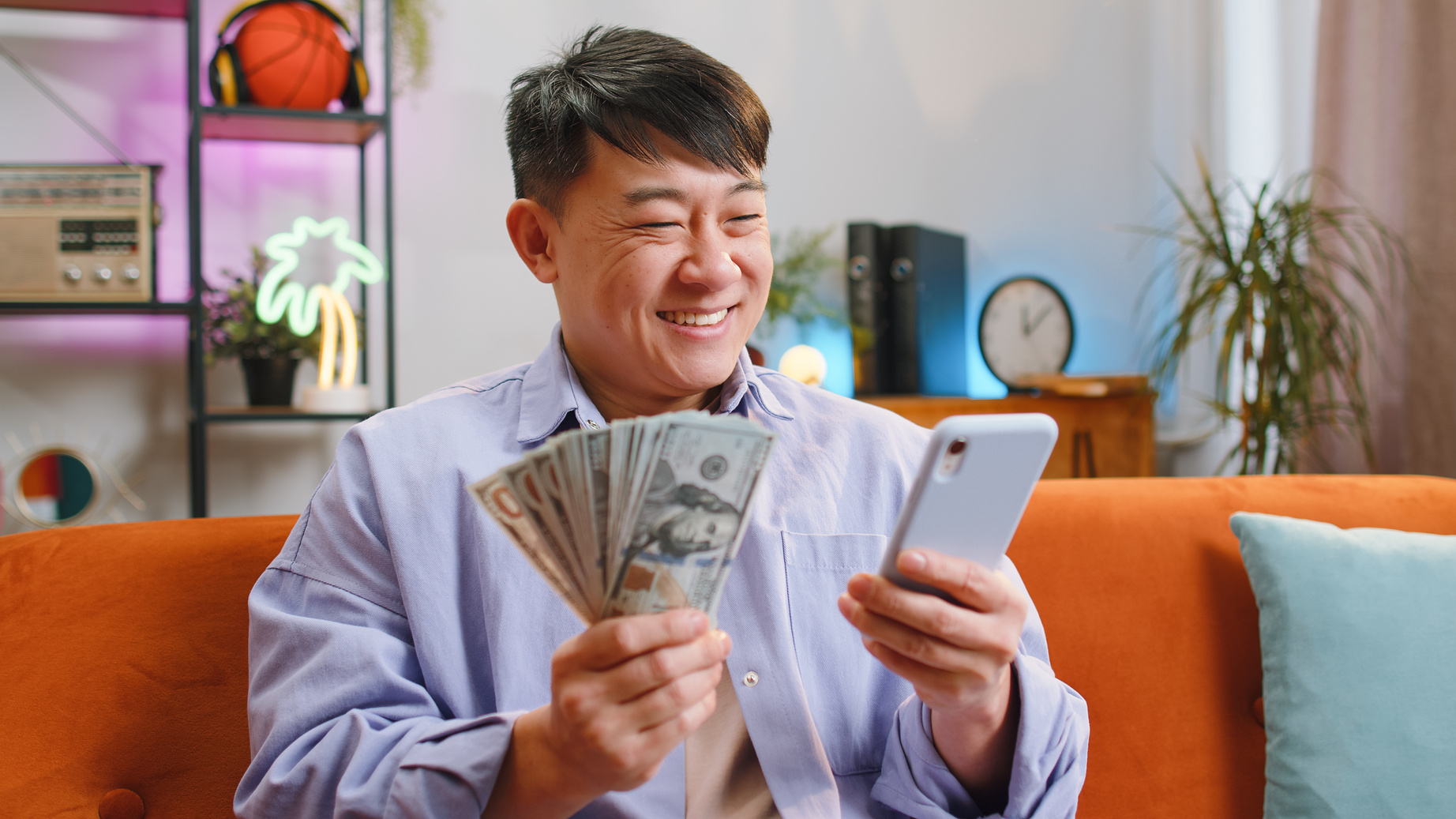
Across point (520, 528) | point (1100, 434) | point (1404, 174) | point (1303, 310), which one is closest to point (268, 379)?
point (520, 528)

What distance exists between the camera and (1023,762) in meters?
0.81

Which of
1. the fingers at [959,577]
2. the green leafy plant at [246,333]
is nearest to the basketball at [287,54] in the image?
the green leafy plant at [246,333]

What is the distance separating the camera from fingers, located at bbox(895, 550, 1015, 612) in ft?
2.12

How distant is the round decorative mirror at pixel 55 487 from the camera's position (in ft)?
7.80

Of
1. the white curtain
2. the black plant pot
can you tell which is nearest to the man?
the black plant pot

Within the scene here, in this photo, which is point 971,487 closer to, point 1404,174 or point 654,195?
point 654,195

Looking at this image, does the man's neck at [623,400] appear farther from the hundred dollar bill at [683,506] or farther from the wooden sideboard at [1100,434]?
the wooden sideboard at [1100,434]

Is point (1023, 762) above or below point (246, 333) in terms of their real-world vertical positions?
below

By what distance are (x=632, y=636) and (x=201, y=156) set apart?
2.43m

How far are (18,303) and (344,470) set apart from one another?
1.91 metres

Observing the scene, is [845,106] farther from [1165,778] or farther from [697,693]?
[697,693]

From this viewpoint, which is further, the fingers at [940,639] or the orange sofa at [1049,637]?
the orange sofa at [1049,637]

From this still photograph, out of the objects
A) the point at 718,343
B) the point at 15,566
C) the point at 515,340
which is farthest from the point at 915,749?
the point at 515,340

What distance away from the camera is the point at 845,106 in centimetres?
316
